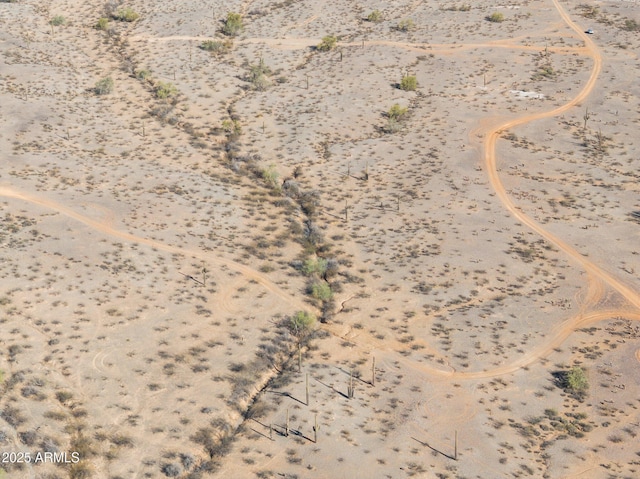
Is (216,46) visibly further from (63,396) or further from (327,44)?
(63,396)

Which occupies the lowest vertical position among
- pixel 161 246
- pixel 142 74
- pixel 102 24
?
pixel 161 246

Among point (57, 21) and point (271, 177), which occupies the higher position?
point (57, 21)

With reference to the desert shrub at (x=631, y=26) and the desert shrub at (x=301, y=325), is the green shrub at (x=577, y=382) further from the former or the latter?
the desert shrub at (x=631, y=26)

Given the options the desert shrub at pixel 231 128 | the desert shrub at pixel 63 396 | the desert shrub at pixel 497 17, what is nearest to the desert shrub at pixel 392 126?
the desert shrub at pixel 231 128

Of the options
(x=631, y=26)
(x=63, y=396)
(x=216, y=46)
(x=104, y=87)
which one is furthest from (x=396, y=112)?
(x=63, y=396)

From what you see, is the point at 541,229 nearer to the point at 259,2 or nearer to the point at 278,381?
the point at 278,381

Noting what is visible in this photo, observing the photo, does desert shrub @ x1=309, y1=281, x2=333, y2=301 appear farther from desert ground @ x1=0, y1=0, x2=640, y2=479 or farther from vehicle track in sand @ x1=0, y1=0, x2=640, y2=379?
vehicle track in sand @ x1=0, y1=0, x2=640, y2=379
